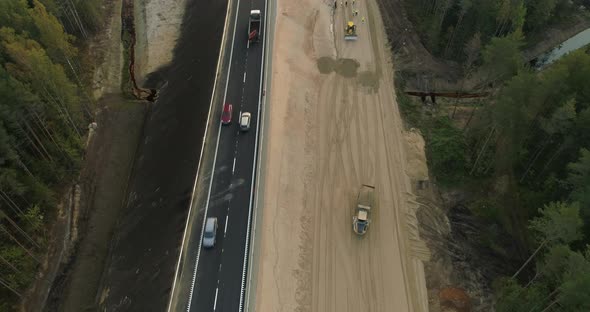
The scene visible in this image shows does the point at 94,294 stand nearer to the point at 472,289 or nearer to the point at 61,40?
the point at 61,40

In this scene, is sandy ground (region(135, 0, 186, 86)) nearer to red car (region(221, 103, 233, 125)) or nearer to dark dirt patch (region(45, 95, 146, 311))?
dark dirt patch (region(45, 95, 146, 311))

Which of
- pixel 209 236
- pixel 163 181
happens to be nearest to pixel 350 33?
pixel 163 181

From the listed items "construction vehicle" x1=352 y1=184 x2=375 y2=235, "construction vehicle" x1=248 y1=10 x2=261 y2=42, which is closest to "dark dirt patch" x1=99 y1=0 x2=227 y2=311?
"construction vehicle" x1=248 y1=10 x2=261 y2=42

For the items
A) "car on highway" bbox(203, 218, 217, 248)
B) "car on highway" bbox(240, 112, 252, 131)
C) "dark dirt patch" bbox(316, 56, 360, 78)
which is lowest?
"car on highway" bbox(203, 218, 217, 248)

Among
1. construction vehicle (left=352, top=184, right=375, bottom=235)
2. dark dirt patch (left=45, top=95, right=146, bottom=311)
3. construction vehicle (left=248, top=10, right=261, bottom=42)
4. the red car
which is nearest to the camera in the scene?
dark dirt patch (left=45, top=95, right=146, bottom=311)

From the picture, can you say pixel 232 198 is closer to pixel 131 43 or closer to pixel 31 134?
pixel 31 134

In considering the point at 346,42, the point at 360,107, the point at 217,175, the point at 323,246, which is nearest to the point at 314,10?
the point at 346,42

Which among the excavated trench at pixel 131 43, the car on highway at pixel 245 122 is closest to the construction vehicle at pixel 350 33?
the car on highway at pixel 245 122
